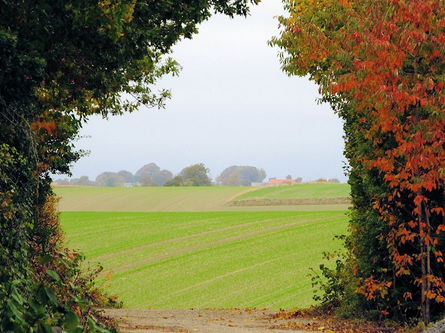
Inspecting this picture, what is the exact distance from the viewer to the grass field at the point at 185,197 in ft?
192

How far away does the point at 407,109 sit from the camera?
13.7 meters

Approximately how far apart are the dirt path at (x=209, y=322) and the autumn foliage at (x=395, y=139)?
2293 millimetres

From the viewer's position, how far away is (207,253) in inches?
1446

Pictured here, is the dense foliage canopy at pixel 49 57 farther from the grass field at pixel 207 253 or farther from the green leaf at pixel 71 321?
the grass field at pixel 207 253

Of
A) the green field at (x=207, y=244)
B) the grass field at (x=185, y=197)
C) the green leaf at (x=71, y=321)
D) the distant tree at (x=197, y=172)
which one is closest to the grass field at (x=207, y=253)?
the green field at (x=207, y=244)

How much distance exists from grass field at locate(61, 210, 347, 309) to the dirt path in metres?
5.91

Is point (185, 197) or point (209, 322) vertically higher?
point (185, 197)

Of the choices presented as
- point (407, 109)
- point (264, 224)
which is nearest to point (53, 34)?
point (407, 109)

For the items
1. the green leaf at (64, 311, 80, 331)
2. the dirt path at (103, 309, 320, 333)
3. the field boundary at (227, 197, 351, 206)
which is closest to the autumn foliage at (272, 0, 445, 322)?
the dirt path at (103, 309, 320, 333)

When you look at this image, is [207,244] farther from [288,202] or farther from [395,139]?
[395,139]

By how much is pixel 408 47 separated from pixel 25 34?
725 centimetres

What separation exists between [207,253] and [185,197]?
29902 mm

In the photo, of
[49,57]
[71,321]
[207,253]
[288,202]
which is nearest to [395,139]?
[49,57]

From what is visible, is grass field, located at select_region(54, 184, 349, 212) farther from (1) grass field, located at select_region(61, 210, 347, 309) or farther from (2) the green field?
(1) grass field, located at select_region(61, 210, 347, 309)
